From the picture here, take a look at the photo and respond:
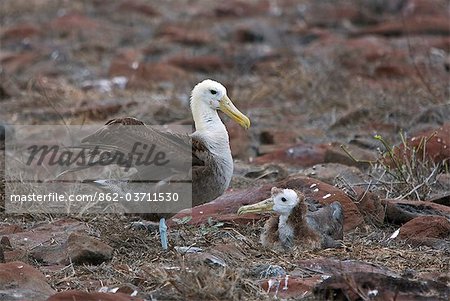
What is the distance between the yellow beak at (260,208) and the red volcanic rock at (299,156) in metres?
2.60

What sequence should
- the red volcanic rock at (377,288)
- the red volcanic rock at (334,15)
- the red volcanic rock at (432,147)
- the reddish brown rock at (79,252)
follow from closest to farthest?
the red volcanic rock at (377,288)
the reddish brown rock at (79,252)
the red volcanic rock at (432,147)
the red volcanic rock at (334,15)

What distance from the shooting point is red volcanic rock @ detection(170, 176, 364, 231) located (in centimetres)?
739

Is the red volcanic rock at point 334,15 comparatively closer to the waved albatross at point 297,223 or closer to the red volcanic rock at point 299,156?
the red volcanic rock at point 299,156

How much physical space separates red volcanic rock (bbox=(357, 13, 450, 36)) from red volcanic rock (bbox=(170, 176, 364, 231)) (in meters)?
10.1

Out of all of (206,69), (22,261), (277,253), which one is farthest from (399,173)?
(206,69)

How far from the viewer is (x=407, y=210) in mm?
7445

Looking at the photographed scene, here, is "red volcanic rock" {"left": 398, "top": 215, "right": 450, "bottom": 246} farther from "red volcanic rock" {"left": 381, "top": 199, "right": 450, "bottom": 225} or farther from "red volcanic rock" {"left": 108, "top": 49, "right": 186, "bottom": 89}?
"red volcanic rock" {"left": 108, "top": 49, "right": 186, "bottom": 89}

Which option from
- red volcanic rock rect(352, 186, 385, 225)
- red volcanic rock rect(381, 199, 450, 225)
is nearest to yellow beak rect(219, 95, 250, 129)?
red volcanic rock rect(352, 186, 385, 225)

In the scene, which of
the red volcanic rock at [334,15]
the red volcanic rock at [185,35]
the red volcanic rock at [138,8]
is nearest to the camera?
the red volcanic rock at [185,35]

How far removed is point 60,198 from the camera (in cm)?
819

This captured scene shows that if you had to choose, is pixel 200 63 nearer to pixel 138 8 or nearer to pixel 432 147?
pixel 138 8

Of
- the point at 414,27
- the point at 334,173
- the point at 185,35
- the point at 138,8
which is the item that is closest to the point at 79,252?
the point at 334,173

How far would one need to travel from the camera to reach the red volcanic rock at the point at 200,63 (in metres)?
15.0

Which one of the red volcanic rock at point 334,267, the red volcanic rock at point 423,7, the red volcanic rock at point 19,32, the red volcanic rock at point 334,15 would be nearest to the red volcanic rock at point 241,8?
the red volcanic rock at point 334,15
